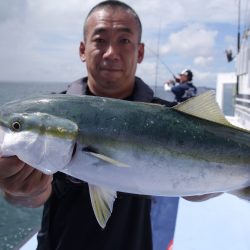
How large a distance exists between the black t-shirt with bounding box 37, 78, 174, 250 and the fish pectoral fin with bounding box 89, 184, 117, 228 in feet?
2.29

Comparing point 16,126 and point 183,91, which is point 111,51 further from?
point 183,91

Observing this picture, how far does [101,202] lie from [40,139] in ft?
1.62

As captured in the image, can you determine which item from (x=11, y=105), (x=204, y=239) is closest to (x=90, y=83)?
(x=11, y=105)

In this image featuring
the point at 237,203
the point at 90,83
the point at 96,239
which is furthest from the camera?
the point at 237,203

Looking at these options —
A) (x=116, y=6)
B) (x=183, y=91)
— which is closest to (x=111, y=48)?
(x=116, y=6)

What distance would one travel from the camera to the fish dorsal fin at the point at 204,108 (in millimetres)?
2027

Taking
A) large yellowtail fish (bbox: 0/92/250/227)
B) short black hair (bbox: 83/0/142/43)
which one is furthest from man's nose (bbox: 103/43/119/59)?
large yellowtail fish (bbox: 0/92/250/227)

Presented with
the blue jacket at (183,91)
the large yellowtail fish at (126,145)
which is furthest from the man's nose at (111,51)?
the blue jacket at (183,91)

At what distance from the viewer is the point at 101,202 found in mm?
1989

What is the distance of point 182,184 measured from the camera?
1901 mm

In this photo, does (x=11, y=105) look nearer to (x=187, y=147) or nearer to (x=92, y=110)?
(x=92, y=110)

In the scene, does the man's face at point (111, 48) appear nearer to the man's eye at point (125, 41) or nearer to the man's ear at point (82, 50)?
the man's eye at point (125, 41)

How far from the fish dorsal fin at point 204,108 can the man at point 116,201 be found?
0.94 m

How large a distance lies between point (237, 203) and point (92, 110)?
3396 millimetres
